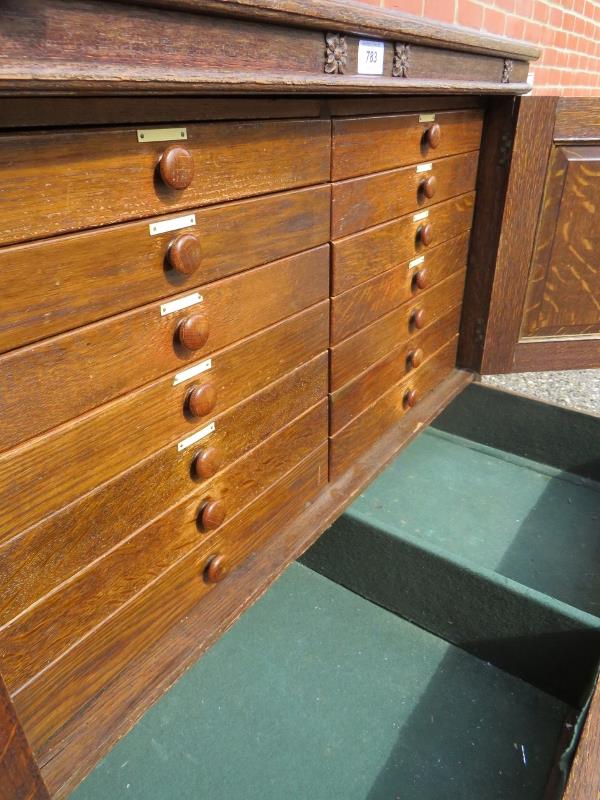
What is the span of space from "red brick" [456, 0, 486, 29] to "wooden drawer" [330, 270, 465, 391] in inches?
36.6

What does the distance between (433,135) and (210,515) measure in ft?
3.56

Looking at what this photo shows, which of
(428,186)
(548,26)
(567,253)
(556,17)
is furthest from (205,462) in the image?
(556,17)

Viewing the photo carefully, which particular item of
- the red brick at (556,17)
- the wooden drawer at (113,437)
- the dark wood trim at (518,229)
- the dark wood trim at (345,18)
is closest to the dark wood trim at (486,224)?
the dark wood trim at (518,229)

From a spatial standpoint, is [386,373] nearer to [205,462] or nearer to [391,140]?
[391,140]

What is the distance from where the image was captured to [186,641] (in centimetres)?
117

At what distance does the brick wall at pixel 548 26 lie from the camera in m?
2.10

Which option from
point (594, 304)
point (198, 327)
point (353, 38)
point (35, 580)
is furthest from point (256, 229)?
point (594, 304)

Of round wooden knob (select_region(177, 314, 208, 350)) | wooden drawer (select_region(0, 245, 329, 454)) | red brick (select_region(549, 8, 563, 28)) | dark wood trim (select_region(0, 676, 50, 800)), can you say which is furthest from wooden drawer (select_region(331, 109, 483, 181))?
red brick (select_region(549, 8, 563, 28))

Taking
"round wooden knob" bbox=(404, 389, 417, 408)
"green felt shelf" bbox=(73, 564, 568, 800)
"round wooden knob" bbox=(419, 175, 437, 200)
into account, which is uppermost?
"round wooden knob" bbox=(419, 175, 437, 200)

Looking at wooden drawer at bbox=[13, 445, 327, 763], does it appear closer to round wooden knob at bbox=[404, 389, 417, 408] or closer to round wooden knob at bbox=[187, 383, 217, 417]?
round wooden knob at bbox=[187, 383, 217, 417]

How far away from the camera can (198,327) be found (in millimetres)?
992

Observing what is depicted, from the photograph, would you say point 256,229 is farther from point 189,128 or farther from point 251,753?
point 251,753

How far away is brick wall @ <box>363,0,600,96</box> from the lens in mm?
2096

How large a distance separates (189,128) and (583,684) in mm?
1387
